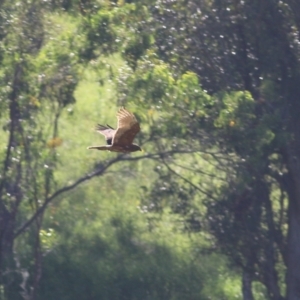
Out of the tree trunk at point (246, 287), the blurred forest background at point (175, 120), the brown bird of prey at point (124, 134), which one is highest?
the blurred forest background at point (175, 120)

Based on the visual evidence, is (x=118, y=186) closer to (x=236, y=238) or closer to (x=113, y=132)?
(x=236, y=238)

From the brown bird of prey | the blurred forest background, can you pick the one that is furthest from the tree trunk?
the brown bird of prey

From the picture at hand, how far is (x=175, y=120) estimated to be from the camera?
9.84 metres

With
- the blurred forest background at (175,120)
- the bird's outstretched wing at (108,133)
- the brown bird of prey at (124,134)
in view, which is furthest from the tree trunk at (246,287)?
the brown bird of prey at (124,134)

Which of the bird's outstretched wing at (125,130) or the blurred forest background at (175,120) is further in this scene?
the blurred forest background at (175,120)

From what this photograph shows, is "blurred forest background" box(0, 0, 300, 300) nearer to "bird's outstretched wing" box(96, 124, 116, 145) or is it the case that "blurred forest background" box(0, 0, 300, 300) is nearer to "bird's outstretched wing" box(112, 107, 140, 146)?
"bird's outstretched wing" box(96, 124, 116, 145)

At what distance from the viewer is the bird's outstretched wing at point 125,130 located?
21.5ft

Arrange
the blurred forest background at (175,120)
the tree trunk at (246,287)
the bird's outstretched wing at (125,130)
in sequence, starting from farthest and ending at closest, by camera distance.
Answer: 1. the tree trunk at (246,287)
2. the blurred forest background at (175,120)
3. the bird's outstretched wing at (125,130)

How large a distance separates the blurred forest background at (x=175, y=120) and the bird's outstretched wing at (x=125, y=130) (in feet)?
9.93

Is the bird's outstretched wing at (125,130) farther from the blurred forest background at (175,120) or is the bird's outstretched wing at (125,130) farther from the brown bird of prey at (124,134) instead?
the blurred forest background at (175,120)

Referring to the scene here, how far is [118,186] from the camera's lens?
51.3 ft

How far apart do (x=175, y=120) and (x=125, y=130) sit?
3.32 metres

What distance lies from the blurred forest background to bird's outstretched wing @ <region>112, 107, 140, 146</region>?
303 cm

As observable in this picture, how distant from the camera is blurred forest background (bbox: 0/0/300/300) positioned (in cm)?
1008
